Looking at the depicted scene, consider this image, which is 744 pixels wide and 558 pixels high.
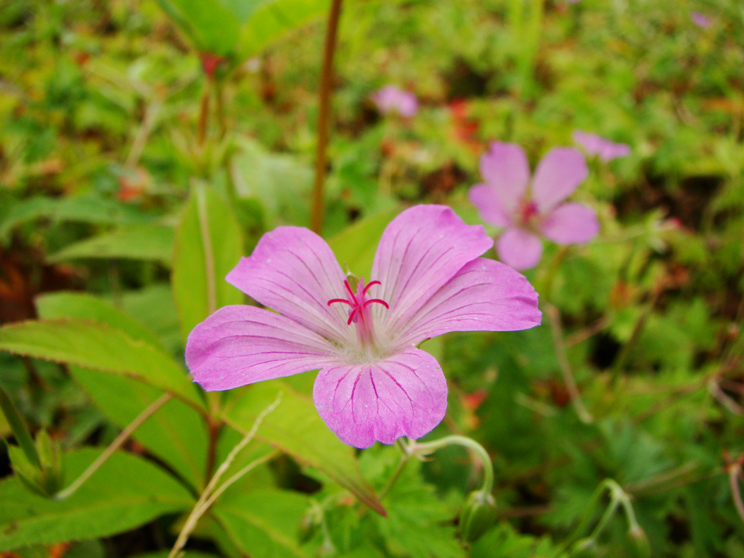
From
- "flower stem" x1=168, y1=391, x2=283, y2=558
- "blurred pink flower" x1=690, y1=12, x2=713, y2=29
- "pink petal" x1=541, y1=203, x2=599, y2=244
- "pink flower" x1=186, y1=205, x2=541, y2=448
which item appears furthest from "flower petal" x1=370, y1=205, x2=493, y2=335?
"blurred pink flower" x1=690, y1=12, x2=713, y2=29

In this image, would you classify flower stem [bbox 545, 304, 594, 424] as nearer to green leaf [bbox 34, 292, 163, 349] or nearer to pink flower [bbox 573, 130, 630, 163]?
pink flower [bbox 573, 130, 630, 163]

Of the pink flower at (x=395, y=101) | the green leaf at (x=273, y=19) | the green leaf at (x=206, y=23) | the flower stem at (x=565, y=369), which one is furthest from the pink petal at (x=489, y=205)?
the pink flower at (x=395, y=101)

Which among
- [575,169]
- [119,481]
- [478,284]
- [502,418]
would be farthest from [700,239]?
[119,481]

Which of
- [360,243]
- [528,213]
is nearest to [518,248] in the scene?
[528,213]

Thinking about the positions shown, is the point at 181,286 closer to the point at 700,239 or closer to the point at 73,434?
the point at 73,434

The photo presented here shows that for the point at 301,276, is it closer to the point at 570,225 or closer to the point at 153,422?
the point at 153,422

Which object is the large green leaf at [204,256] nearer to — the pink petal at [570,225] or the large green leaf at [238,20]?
the large green leaf at [238,20]
